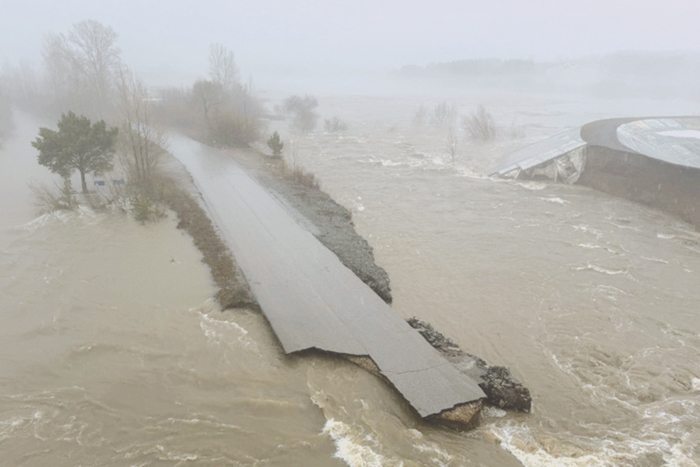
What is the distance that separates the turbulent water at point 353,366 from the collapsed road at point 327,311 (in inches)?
19.5

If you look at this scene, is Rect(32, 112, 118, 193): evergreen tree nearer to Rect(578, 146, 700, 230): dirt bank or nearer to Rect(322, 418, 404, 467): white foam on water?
Rect(322, 418, 404, 467): white foam on water

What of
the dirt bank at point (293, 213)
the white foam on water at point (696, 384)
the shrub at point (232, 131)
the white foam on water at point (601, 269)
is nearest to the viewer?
the white foam on water at point (696, 384)

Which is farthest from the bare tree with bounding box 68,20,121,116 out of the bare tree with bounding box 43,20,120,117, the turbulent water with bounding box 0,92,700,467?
the turbulent water with bounding box 0,92,700,467

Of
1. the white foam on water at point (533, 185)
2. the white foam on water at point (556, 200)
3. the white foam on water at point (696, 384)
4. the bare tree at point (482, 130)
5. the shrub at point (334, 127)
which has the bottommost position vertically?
the white foam on water at point (696, 384)

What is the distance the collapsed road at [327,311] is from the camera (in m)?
9.48

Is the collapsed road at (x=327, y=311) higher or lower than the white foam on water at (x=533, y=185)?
lower

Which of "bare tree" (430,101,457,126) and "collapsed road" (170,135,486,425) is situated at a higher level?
"bare tree" (430,101,457,126)

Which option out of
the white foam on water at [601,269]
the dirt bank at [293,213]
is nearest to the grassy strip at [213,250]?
the dirt bank at [293,213]

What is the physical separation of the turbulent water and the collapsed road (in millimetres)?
495

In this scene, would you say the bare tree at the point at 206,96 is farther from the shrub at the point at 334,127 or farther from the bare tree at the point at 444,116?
the bare tree at the point at 444,116

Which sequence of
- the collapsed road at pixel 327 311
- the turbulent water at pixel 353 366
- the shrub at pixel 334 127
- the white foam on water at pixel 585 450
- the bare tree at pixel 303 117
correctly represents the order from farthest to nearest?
the bare tree at pixel 303 117 < the shrub at pixel 334 127 < the collapsed road at pixel 327 311 < the turbulent water at pixel 353 366 < the white foam on water at pixel 585 450

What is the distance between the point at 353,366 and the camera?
1034 centimetres

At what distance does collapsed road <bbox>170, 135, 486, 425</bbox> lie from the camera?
31.1ft

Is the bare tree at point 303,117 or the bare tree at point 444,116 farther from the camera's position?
the bare tree at point 444,116
